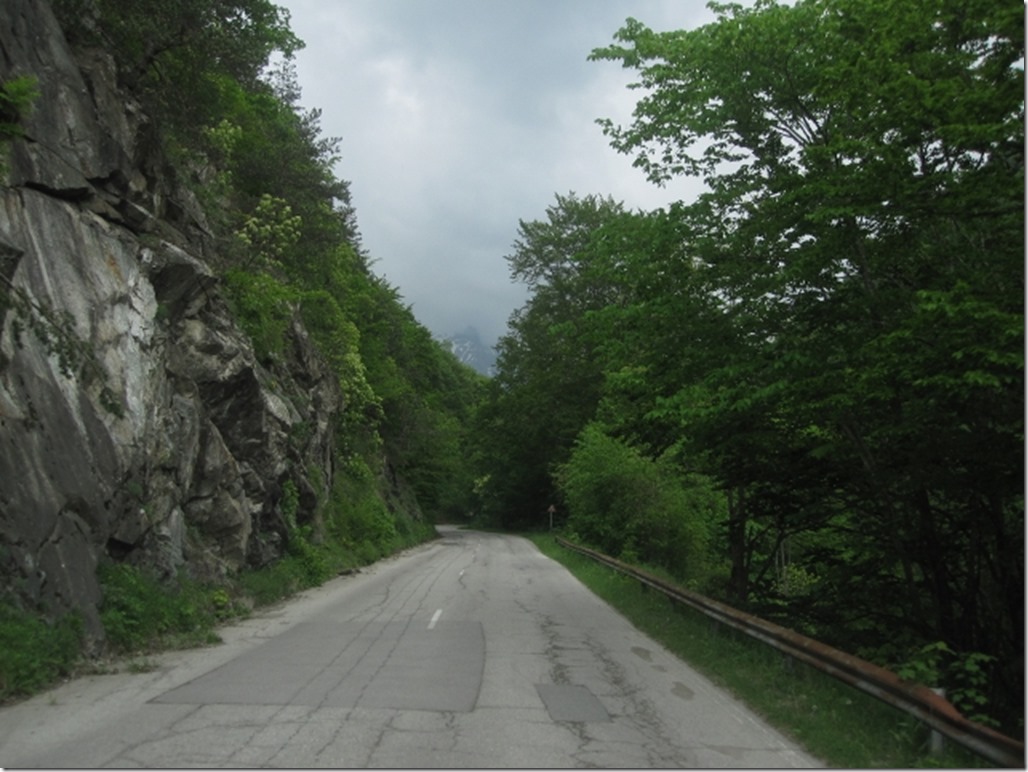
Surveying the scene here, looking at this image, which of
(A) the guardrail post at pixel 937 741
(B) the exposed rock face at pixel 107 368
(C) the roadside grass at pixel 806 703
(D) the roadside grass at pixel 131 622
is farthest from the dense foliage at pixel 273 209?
(A) the guardrail post at pixel 937 741

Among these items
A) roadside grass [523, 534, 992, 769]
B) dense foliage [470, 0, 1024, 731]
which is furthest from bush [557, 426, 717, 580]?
roadside grass [523, 534, 992, 769]

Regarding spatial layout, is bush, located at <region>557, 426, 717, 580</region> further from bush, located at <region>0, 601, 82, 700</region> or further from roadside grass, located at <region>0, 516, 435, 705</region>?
bush, located at <region>0, 601, 82, 700</region>

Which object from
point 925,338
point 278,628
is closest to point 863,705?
point 925,338

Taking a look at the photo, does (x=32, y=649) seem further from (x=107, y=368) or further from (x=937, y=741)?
(x=937, y=741)

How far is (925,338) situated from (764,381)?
2.68 meters

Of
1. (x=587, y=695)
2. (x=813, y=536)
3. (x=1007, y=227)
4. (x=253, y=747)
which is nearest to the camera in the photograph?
(x=253, y=747)

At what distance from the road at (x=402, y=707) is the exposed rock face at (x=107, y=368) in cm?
222

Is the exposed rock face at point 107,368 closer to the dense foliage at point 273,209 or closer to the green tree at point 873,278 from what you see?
the dense foliage at point 273,209

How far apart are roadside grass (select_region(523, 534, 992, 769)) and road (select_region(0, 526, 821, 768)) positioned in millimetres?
230

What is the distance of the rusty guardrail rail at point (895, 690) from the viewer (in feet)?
17.1

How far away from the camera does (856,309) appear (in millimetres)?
10844

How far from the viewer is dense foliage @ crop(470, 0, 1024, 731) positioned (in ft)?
28.7

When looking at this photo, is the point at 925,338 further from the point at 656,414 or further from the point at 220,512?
the point at 220,512

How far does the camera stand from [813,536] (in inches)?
806
